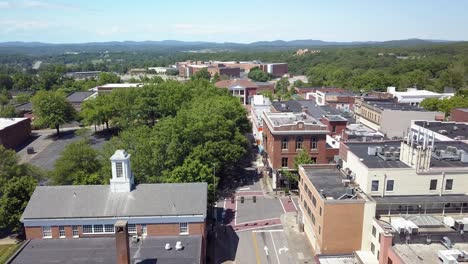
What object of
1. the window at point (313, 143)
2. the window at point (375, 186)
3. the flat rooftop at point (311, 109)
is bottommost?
the window at point (313, 143)

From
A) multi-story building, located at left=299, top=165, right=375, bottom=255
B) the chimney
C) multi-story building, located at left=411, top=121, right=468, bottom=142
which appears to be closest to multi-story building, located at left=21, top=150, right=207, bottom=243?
the chimney

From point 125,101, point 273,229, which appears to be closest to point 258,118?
point 125,101

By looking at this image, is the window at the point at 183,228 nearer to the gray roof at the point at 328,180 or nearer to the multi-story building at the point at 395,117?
the gray roof at the point at 328,180

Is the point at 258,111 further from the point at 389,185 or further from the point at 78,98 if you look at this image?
the point at 78,98

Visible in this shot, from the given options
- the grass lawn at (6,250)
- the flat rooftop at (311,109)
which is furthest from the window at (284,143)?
the grass lawn at (6,250)

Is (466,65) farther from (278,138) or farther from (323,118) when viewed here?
(278,138)

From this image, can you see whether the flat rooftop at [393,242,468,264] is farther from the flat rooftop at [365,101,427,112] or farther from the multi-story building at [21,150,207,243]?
the flat rooftop at [365,101,427,112]

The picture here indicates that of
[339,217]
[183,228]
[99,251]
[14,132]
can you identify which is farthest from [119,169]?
[14,132]
